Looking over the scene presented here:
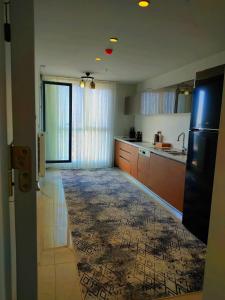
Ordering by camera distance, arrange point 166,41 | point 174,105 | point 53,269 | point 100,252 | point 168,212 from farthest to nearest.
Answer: point 174,105 → point 168,212 → point 166,41 → point 100,252 → point 53,269

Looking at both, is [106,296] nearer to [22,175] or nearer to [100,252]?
[100,252]

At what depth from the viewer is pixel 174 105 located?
389cm

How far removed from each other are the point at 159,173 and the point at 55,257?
211 centimetres

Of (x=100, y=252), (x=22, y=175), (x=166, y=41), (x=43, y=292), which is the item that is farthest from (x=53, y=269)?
(x=166, y=41)

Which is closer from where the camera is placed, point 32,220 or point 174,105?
point 32,220

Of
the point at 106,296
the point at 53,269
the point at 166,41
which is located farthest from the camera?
the point at 166,41

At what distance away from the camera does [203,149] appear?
2443mm

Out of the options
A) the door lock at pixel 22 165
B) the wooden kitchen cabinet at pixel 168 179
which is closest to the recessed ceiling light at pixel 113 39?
the wooden kitchen cabinet at pixel 168 179

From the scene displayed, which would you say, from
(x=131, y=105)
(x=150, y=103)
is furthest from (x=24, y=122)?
(x=131, y=105)

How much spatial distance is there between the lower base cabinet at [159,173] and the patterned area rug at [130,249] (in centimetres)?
26

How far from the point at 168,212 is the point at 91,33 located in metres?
2.69

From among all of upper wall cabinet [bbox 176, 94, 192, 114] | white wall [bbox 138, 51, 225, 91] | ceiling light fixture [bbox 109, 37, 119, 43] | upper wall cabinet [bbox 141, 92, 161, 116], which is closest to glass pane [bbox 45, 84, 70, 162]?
upper wall cabinet [bbox 141, 92, 161, 116]

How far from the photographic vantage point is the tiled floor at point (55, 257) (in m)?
1.73

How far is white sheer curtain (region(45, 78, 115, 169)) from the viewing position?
5.67 metres
